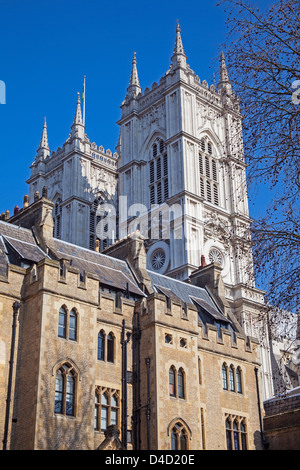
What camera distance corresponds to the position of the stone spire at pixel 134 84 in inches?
3093

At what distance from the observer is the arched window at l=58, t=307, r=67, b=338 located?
91.4 ft

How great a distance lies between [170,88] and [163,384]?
46910 mm

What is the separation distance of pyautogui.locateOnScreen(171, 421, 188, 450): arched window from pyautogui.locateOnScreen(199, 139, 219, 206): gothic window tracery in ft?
132

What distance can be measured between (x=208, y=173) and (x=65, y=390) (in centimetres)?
4676

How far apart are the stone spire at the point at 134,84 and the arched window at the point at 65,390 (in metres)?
54.7

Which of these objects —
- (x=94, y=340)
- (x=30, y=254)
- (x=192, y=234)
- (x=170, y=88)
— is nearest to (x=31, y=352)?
(x=94, y=340)

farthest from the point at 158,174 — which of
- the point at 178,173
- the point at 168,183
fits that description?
the point at 178,173

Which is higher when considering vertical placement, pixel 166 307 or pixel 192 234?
pixel 192 234

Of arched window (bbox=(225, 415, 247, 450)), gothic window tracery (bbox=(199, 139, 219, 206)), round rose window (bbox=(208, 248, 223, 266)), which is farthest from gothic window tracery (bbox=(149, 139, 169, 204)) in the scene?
arched window (bbox=(225, 415, 247, 450))

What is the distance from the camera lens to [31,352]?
2684cm

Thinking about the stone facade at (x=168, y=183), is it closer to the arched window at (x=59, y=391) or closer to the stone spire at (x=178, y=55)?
the stone spire at (x=178, y=55)

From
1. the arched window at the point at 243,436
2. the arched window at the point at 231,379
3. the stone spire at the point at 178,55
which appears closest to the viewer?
the arched window at the point at 243,436

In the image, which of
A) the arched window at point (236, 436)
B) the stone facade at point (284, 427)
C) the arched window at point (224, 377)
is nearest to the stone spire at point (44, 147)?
the arched window at point (224, 377)
